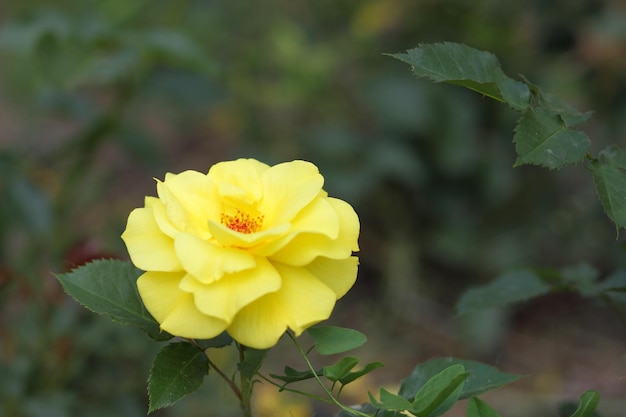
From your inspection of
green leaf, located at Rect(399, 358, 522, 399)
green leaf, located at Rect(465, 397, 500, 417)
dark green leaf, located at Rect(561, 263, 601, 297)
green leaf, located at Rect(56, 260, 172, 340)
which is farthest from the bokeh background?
green leaf, located at Rect(465, 397, 500, 417)

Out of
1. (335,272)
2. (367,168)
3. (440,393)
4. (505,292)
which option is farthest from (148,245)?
(367,168)

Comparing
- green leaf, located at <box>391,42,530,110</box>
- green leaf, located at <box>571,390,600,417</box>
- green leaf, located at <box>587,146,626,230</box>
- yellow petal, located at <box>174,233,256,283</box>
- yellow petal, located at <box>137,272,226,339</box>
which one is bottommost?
green leaf, located at <box>571,390,600,417</box>

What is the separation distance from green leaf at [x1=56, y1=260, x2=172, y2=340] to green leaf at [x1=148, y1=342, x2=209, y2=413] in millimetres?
20

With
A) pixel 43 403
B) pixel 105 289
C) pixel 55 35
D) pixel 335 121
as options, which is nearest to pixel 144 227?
pixel 105 289

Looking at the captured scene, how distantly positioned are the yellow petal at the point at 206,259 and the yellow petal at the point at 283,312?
40mm

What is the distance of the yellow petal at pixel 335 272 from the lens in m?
0.73

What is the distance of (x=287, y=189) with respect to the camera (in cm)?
77

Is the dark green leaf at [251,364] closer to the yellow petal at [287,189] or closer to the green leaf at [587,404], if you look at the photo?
the yellow petal at [287,189]

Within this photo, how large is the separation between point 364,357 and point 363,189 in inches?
18.5

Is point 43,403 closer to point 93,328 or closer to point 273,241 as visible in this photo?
point 93,328

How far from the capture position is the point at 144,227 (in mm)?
730

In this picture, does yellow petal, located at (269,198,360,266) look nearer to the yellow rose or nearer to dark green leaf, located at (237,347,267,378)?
the yellow rose

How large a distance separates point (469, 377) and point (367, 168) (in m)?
1.53

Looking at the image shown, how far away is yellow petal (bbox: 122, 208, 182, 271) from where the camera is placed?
69 cm
